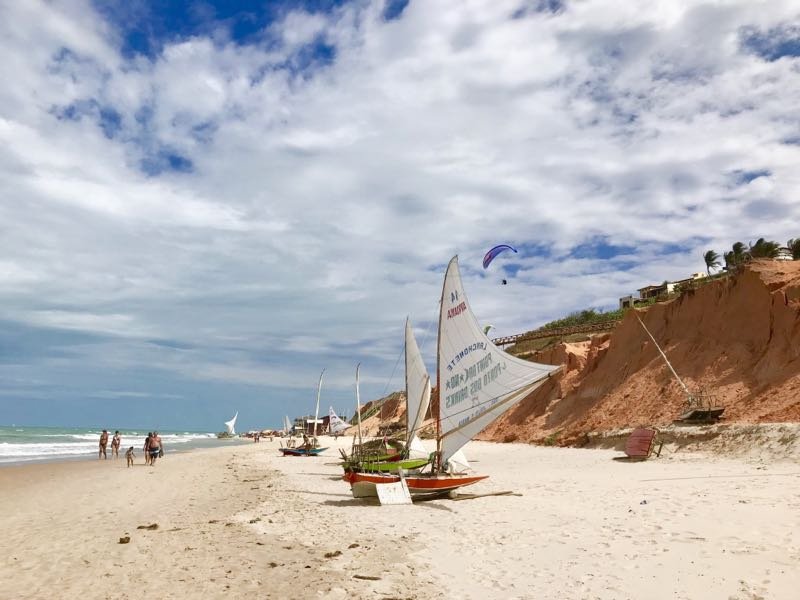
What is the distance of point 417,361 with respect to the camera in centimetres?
2778

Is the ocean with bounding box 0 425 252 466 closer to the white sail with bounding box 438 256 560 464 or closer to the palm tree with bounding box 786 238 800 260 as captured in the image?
the white sail with bounding box 438 256 560 464

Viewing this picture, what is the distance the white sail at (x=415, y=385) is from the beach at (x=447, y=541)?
5776mm

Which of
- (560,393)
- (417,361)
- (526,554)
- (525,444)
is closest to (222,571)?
(526,554)

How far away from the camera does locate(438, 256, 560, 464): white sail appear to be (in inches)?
693

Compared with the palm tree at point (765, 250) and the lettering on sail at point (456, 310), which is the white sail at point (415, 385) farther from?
the palm tree at point (765, 250)

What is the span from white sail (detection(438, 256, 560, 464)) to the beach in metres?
2.33

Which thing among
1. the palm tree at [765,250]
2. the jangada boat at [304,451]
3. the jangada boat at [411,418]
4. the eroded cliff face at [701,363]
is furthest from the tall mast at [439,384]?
the palm tree at [765,250]

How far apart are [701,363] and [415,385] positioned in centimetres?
1631

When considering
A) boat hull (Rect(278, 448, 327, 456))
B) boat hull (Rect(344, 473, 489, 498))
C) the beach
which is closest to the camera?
the beach

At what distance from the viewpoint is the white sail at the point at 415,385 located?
26.3m

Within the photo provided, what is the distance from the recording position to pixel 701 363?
31234mm

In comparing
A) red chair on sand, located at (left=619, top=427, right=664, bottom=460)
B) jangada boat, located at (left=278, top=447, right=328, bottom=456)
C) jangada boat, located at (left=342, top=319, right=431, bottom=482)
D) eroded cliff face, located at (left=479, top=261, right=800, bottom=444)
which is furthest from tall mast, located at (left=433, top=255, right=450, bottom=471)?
jangada boat, located at (left=278, top=447, right=328, bottom=456)

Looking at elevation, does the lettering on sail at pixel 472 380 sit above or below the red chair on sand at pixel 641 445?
above

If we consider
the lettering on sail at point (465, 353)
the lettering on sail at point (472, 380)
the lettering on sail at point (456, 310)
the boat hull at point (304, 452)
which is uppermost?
the lettering on sail at point (456, 310)
